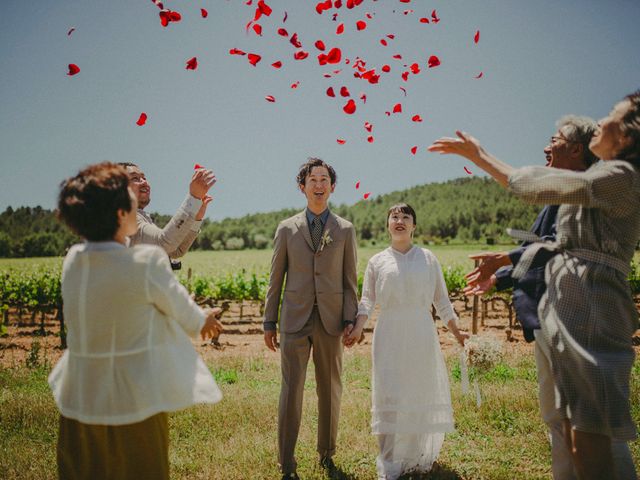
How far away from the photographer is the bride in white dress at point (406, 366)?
3.86 metres

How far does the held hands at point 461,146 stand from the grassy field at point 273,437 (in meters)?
2.88

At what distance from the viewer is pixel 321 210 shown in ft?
13.5

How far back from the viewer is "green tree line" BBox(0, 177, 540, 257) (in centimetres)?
7444

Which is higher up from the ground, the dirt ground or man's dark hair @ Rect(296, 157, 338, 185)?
man's dark hair @ Rect(296, 157, 338, 185)

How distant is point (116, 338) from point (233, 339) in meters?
13.5

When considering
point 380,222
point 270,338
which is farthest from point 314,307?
point 380,222

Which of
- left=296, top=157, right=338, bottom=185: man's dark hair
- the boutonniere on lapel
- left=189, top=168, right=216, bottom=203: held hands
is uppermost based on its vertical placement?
left=296, top=157, right=338, bottom=185: man's dark hair

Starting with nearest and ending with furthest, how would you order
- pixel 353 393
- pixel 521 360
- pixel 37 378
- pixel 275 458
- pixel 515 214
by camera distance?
pixel 275 458
pixel 353 393
pixel 37 378
pixel 521 360
pixel 515 214

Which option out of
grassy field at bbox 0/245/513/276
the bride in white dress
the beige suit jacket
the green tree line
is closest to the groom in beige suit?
the beige suit jacket

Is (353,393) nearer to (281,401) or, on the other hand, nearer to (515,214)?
(281,401)

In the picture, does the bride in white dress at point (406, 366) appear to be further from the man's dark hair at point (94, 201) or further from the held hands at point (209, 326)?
the man's dark hair at point (94, 201)

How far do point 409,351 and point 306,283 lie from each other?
1.09 metres

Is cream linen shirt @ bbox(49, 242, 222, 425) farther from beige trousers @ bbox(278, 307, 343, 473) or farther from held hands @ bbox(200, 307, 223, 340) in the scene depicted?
beige trousers @ bbox(278, 307, 343, 473)

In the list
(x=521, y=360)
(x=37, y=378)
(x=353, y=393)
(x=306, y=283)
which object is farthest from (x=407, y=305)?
(x=37, y=378)
